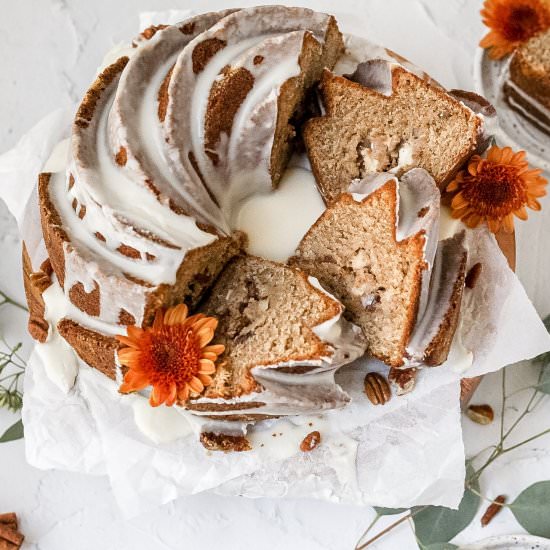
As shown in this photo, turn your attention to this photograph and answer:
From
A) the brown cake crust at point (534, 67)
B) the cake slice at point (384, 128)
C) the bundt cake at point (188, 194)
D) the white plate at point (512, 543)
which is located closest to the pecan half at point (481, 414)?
the white plate at point (512, 543)

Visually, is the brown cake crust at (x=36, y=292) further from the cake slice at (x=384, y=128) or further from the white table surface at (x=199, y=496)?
the cake slice at (x=384, y=128)

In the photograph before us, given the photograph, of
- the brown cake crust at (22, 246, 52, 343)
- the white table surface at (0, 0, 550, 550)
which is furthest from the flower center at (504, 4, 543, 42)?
the brown cake crust at (22, 246, 52, 343)

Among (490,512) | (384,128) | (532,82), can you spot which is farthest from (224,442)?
(532,82)

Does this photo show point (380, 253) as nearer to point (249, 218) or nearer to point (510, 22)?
point (249, 218)

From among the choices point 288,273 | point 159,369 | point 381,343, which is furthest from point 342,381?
point 159,369

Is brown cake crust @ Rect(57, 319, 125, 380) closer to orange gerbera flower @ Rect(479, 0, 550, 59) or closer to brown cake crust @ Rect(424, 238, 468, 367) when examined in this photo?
brown cake crust @ Rect(424, 238, 468, 367)

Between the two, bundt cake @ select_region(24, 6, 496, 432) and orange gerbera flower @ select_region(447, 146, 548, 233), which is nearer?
bundt cake @ select_region(24, 6, 496, 432)

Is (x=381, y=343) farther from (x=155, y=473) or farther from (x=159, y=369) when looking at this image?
(x=155, y=473)
